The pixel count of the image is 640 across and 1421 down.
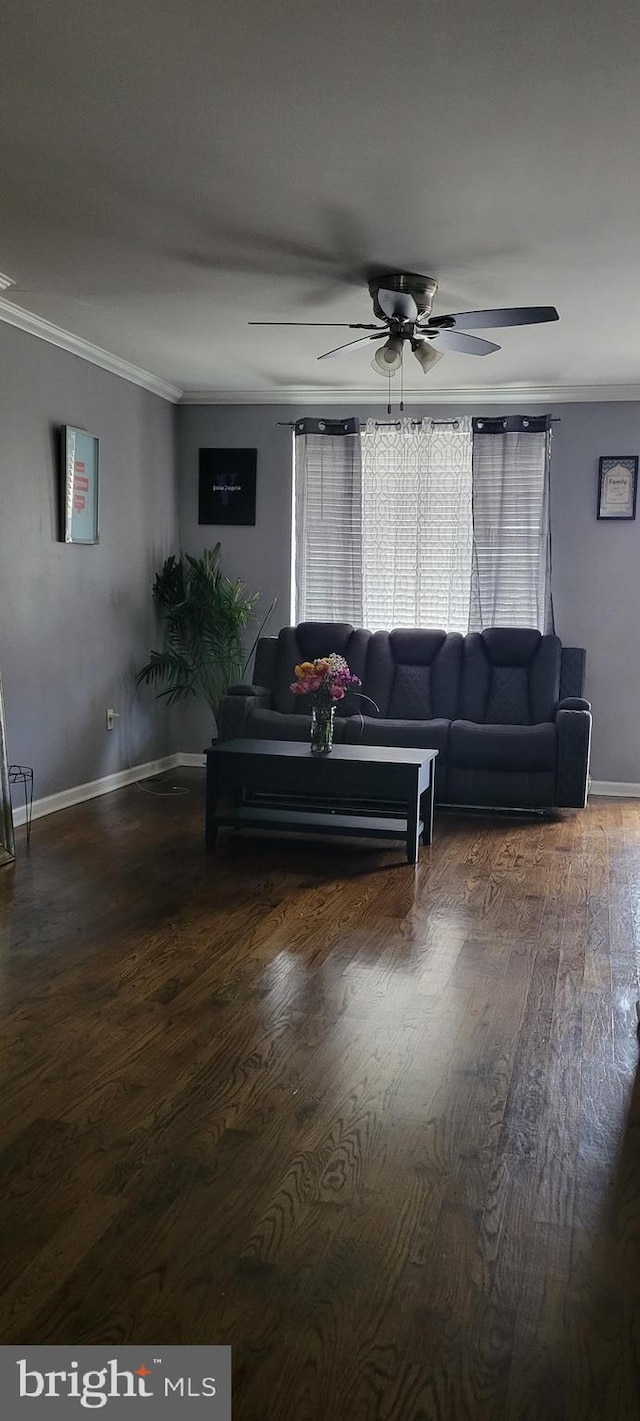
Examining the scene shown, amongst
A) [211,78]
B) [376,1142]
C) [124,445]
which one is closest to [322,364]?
[124,445]

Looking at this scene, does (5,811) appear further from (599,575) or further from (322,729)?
(599,575)

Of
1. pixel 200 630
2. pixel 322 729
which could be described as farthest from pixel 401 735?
pixel 200 630

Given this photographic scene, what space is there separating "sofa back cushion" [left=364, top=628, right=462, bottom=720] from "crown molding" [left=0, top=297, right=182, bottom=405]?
213 cm

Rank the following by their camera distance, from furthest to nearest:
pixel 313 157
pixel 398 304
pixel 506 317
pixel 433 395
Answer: pixel 433 395 → pixel 398 304 → pixel 506 317 → pixel 313 157

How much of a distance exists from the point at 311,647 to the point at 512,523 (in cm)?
151

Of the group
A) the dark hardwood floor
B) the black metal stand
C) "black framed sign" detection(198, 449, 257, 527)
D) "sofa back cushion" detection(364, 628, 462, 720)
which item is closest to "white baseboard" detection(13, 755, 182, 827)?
the black metal stand

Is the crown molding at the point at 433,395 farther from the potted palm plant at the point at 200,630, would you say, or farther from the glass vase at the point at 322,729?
the glass vase at the point at 322,729

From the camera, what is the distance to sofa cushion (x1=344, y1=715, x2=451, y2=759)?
5.95 m

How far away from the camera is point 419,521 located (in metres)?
7.04

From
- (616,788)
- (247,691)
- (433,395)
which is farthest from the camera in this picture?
(433,395)

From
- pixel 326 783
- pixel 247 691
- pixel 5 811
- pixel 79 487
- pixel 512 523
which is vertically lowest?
pixel 5 811

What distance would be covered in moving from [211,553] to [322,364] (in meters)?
1.48

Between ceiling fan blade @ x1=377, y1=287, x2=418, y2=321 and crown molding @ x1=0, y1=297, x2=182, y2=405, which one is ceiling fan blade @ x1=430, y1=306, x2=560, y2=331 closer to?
ceiling fan blade @ x1=377, y1=287, x2=418, y2=321

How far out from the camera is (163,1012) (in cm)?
300
